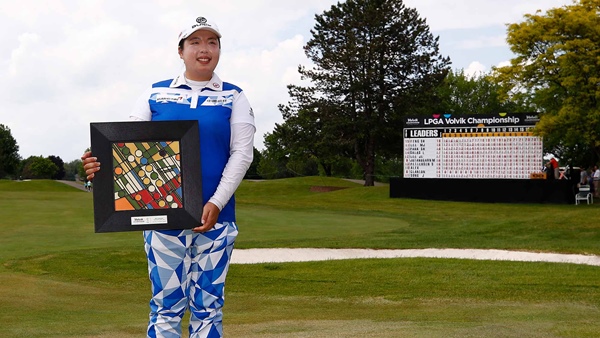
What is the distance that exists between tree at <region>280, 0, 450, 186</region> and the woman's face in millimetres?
51865

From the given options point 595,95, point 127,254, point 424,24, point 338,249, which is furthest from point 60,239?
point 424,24

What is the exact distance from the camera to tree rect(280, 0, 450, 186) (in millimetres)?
57344

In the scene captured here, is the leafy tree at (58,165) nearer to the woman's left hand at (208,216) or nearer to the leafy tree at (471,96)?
the leafy tree at (471,96)

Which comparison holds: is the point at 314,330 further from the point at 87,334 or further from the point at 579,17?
the point at 579,17

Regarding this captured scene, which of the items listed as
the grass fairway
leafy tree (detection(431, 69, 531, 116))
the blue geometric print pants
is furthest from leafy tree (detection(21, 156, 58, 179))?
the blue geometric print pants

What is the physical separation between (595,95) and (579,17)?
3.86 meters

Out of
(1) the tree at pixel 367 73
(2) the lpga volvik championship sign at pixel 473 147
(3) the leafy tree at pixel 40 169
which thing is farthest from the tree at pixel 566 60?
(3) the leafy tree at pixel 40 169

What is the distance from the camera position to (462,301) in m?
10.8

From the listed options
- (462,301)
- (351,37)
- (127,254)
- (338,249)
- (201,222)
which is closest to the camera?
(201,222)

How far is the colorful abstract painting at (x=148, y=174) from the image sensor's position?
451 cm

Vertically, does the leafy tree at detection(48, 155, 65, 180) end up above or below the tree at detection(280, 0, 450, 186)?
below

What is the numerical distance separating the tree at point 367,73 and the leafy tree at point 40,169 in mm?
67635

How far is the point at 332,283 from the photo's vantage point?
12.9 metres

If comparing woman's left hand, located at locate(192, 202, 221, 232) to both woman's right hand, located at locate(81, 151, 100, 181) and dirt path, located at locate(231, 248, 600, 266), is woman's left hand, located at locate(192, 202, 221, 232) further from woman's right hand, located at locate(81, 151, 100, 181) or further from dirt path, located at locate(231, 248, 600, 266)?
dirt path, located at locate(231, 248, 600, 266)
